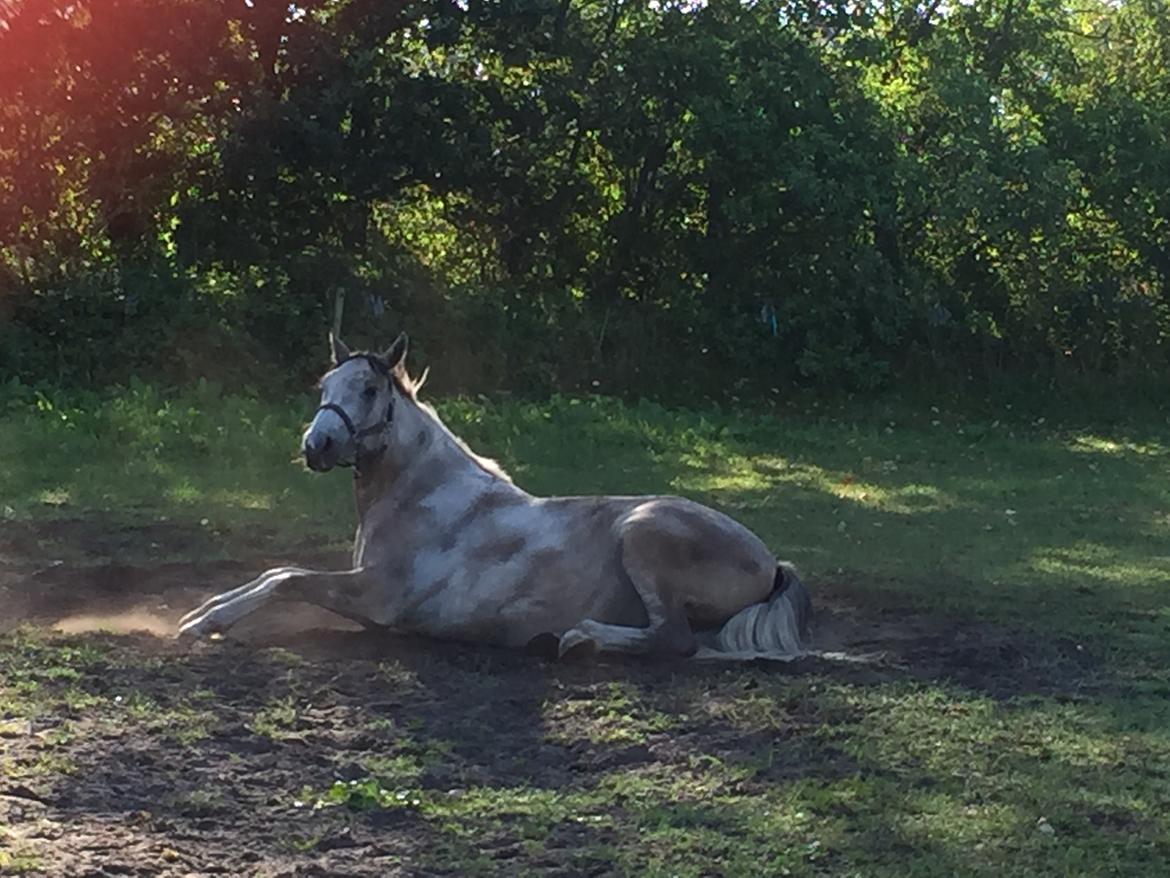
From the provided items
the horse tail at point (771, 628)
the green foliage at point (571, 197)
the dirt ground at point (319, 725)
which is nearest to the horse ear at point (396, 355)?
the dirt ground at point (319, 725)

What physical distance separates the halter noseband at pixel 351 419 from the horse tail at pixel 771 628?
1880 millimetres

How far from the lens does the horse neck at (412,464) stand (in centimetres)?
799

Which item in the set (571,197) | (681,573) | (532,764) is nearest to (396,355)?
(681,573)

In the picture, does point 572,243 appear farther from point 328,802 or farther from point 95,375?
point 328,802

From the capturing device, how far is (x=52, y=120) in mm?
18656

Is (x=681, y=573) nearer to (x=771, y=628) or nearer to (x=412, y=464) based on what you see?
(x=771, y=628)

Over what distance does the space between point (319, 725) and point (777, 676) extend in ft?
6.62

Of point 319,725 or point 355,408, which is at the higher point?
point 355,408

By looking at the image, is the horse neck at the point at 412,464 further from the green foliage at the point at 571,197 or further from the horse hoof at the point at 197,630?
the green foliage at the point at 571,197

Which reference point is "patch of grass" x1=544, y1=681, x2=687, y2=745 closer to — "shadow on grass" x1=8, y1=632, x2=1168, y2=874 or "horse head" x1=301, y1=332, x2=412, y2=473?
"shadow on grass" x1=8, y1=632, x2=1168, y2=874

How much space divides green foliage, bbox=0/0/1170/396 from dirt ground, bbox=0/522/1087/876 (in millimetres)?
10100

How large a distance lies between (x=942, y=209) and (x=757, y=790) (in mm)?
17071

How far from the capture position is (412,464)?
8.05m

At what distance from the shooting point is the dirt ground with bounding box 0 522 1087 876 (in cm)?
Answer: 454
